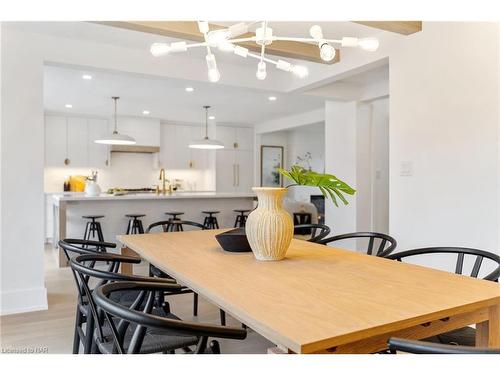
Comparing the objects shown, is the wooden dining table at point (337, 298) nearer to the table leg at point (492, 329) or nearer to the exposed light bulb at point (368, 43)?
the table leg at point (492, 329)

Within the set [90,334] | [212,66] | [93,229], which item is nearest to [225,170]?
[93,229]

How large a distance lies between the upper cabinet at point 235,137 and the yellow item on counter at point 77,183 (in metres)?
2.81

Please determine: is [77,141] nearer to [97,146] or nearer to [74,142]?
[74,142]

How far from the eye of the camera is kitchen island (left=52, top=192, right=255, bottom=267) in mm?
5027

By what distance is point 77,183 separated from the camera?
283 inches

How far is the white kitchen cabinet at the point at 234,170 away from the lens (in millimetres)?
8430

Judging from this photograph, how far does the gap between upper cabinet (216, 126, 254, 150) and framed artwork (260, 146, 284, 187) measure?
1.11 feet

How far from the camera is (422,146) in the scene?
3.14m

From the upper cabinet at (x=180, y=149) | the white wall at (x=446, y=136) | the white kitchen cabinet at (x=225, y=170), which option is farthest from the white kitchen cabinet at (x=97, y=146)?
the white wall at (x=446, y=136)

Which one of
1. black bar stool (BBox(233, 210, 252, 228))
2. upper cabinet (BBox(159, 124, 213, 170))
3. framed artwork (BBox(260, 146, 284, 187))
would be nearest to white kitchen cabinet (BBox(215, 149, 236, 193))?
upper cabinet (BBox(159, 124, 213, 170))

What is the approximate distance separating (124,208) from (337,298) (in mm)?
4620
